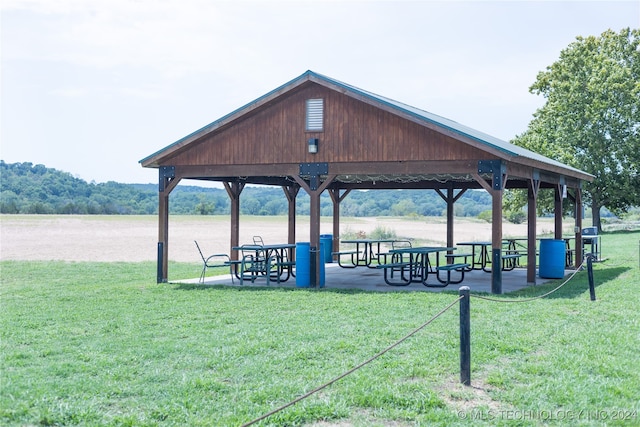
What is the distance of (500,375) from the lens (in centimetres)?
626

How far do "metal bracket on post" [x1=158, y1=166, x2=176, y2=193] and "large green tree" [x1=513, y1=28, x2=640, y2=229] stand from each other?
2603 cm

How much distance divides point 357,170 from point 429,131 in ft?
5.08

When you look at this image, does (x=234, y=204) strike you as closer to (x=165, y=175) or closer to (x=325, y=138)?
(x=165, y=175)

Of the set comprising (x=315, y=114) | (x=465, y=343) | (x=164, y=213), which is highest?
(x=315, y=114)

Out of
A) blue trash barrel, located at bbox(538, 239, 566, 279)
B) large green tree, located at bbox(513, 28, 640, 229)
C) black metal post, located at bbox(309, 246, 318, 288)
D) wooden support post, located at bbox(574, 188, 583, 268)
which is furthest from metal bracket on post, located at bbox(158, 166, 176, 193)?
large green tree, located at bbox(513, 28, 640, 229)

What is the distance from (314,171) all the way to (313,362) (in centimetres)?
748

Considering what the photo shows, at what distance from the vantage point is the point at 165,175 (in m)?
15.0

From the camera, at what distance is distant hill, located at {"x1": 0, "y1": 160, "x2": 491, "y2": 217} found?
340 ft

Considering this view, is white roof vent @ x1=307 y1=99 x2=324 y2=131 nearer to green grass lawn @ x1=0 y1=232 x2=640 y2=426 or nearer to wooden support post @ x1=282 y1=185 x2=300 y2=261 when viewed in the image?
green grass lawn @ x1=0 y1=232 x2=640 y2=426

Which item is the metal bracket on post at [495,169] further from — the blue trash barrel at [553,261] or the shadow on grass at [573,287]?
the blue trash barrel at [553,261]

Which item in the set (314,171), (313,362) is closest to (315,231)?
(314,171)

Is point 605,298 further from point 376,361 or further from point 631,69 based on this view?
point 631,69

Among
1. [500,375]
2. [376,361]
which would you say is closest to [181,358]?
[376,361]

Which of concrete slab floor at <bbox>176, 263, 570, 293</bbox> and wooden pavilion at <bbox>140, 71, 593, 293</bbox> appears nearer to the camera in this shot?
wooden pavilion at <bbox>140, 71, 593, 293</bbox>
